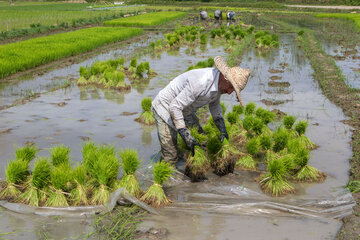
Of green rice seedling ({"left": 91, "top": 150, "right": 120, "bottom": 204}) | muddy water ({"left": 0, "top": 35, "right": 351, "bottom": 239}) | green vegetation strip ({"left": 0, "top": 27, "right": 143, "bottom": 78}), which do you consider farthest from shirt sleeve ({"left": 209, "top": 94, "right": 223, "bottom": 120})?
green vegetation strip ({"left": 0, "top": 27, "right": 143, "bottom": 78})

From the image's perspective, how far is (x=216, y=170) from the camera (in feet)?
14.5

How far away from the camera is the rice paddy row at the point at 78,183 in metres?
3.67

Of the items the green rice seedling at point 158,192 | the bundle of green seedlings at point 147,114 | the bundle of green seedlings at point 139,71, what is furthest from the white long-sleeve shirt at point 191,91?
the bundle of green seedlings at point 139,71

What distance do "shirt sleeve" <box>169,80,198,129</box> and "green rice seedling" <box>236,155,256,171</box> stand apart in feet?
4.20

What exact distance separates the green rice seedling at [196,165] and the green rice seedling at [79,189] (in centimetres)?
107

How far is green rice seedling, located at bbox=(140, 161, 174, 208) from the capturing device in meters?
3.70

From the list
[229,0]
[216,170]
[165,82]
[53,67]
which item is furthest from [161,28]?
[229,0]

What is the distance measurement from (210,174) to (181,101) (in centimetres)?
113

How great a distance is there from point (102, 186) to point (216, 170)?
1.31 meters

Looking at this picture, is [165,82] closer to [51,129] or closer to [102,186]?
[51,129]

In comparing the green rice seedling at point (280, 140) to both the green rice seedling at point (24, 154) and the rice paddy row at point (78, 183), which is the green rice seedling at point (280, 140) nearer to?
the rice paddy row at point (78, 183)

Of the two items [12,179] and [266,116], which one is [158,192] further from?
[266,116]

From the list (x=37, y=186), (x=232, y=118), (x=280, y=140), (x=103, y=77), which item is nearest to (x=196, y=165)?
(x=280, y=140)

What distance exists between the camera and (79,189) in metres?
3.69
